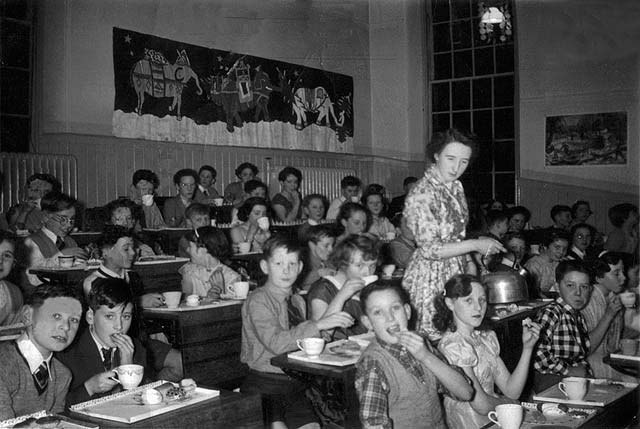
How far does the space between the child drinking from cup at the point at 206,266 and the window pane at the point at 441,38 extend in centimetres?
849

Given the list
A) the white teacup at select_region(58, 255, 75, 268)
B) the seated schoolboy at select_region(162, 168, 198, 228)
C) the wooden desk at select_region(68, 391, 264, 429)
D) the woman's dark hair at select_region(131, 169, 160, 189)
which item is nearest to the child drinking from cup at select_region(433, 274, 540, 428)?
the wooden desk at select_region(68, 391, 264, 429)

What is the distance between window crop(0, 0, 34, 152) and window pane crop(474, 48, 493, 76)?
7.27 metres

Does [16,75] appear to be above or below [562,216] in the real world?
above

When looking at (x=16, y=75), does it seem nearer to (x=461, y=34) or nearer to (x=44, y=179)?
(x=44, y=179)

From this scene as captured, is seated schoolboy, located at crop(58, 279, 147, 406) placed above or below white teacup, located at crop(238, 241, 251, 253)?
below

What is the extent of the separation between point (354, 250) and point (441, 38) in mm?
9500

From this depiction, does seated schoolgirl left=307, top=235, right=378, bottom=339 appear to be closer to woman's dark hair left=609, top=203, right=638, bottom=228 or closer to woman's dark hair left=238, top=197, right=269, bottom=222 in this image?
woman's dark hair left=238, top=197, right=269, bottom=222

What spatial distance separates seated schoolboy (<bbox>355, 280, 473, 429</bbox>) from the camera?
8.13 feet

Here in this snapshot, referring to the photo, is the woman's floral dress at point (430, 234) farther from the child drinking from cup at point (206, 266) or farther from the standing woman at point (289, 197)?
the standing woman at point (289, 197)

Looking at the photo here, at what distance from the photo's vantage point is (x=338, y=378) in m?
2.80

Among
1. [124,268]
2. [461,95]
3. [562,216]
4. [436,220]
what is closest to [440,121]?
[461,95]

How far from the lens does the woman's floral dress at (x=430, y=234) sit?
3488 millimetres

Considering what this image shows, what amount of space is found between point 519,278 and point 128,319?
2246mm

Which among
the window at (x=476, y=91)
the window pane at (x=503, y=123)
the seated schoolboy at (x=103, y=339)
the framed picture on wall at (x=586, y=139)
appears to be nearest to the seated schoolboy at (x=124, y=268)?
the seated schoolboy at (x=103, y=339)
